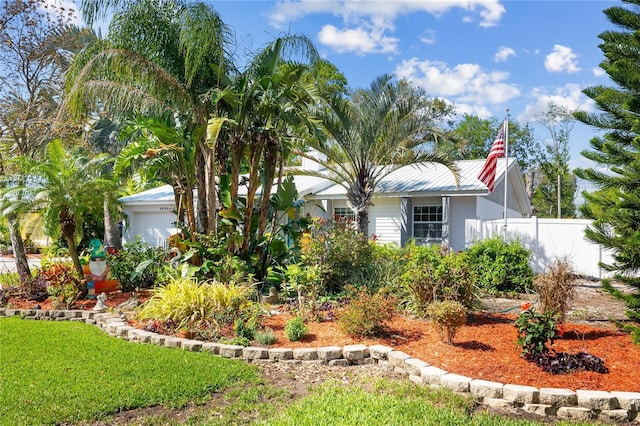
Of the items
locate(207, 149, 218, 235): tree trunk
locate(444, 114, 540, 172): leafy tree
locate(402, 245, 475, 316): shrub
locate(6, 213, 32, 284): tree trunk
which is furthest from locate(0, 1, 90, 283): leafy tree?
locate(444, 114, 540, 172): leafy tree

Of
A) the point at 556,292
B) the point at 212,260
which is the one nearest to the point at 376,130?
the point at 212,260

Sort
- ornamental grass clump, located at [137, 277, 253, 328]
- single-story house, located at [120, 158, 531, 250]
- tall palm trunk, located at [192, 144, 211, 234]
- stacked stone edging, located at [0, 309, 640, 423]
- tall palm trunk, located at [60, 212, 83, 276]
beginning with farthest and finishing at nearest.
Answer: single-story house, located at [120, 158, 531, 250], tall palm trunk, located at [192, 144, 211, 234], tall palm trunk, located at [60, 212, 83, 276], ornamental grass clump, located at [137, 277, 253, 328], stacked stone edging, located at [0, 309, 640, 423]

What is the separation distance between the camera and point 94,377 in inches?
209

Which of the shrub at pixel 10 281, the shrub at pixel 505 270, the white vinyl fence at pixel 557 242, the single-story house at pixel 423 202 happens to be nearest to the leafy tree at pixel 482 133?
the single-story house at pixel 423 202

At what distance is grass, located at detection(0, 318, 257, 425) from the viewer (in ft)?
14.9

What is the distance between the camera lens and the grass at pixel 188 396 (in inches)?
169

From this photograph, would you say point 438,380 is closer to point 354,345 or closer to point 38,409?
point 354,345

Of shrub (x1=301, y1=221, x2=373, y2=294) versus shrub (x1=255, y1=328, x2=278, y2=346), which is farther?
shrub (x1=301, y1=221, x2=373, y2=294)

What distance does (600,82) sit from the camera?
7117 millimetres

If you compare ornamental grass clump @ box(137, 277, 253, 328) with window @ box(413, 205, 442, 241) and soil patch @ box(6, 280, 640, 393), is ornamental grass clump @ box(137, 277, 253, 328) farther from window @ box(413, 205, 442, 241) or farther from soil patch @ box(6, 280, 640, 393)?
window @ box(413, 205, 442, 241)

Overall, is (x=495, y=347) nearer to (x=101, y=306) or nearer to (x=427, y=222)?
(x=101, y=306)

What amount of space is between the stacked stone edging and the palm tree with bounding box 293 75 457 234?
783 cm

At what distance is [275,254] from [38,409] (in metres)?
6.65

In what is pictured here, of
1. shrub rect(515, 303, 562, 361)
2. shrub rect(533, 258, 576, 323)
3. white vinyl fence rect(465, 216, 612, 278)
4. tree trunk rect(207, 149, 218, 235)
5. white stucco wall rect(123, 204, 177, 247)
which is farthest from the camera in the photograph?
white stucco wall rect(123, 204, 177, 247)
